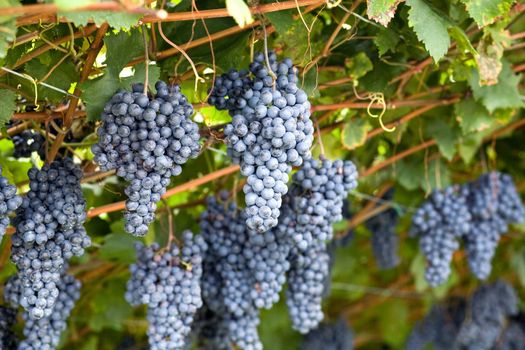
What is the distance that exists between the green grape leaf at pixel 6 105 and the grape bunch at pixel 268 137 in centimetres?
46

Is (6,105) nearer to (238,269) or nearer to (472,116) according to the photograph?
(238,269)

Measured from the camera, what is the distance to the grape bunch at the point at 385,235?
9.88ft

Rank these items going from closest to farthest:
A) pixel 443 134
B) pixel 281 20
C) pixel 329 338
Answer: pixel 281 20, pixel 443 134, pixel 329 338

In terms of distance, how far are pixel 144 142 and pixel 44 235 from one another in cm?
32

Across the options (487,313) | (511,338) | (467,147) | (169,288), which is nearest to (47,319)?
(169,288)

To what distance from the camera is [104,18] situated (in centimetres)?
134

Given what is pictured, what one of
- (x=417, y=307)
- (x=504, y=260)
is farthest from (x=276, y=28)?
(x=417, y=307)

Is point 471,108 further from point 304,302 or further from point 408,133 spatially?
point 304,302

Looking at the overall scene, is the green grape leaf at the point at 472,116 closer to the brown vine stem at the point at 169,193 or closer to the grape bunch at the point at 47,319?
the brown vine stem at the point at 169,193

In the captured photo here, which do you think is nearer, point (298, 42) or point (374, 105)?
point (298, 42)

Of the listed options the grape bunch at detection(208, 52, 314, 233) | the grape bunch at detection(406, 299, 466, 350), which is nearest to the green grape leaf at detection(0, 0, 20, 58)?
the grape bunch at detection(208, 52, 314, 233)

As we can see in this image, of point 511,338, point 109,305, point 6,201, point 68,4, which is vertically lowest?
point 511,338

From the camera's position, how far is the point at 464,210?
2559 millimetres

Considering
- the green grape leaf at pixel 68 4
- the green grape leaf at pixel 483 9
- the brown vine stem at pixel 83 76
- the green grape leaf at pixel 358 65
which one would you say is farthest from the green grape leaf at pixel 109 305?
the green grape leaf at pixel 68 4
